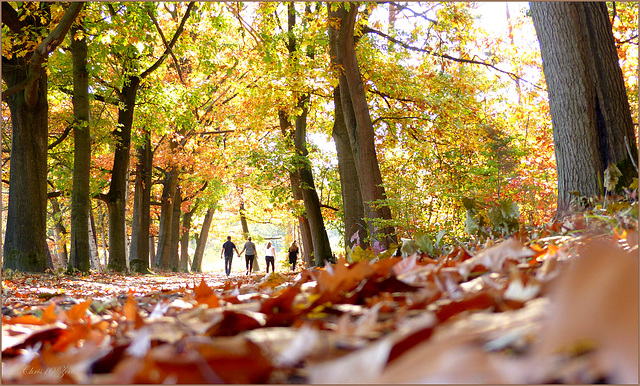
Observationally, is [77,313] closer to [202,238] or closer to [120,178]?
[120,178]

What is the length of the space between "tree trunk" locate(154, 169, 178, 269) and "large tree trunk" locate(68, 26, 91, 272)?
9259 mm

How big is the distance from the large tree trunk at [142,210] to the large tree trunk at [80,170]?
523 centimetres

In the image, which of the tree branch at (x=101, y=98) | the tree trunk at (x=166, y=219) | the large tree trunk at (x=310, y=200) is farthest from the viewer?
the tree trunk at (x=166, y=219)

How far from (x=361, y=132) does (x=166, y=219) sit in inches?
600

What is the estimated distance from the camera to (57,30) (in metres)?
8.30

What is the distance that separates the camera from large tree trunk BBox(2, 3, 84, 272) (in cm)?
1055

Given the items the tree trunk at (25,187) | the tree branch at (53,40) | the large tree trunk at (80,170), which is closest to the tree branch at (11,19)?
the tree trunk at (25,187)

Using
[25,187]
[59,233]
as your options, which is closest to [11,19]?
[25,187]

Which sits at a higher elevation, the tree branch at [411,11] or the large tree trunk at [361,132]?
the tree branch at [411,11]

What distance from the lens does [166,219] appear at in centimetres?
2312

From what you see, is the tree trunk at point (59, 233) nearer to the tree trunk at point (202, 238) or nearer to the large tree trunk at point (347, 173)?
the tree trunk at point (202, 238)

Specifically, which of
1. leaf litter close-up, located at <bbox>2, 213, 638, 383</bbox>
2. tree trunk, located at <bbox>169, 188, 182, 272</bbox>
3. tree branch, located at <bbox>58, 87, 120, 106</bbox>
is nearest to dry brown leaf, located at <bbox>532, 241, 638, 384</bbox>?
leaf litter close-up, located at <bbox>2, 213, 638, 383</bbox>

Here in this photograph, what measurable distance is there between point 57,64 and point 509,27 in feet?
42.3

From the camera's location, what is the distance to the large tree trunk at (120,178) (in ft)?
50.8
